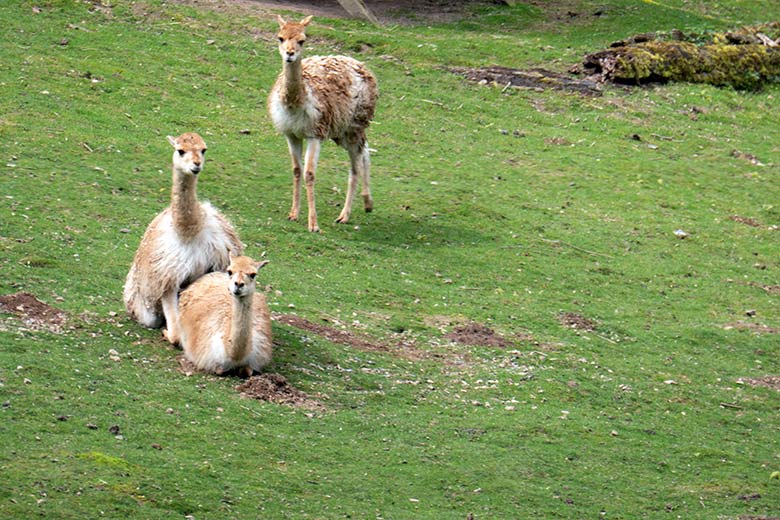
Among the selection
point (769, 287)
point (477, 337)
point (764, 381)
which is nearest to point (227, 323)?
point (477, 337)

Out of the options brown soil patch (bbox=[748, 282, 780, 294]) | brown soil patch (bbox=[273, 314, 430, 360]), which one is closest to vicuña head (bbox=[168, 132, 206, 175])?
brown soil patch (bbox=[273, 314, 430, 360])

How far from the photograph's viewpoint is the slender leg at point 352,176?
14.9m

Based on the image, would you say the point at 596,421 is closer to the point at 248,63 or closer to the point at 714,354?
the point at 714,354

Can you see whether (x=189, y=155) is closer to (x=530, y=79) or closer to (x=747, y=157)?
(x=747, y=157)

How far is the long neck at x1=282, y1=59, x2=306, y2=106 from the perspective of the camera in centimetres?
1383

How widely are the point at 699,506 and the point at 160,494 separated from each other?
153 inches

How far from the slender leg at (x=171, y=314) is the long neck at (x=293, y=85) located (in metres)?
4.25

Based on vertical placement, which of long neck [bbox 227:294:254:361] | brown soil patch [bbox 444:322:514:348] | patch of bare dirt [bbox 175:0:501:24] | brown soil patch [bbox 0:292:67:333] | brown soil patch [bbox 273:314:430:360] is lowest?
brown soil patch [bbox 444:322:514:348]

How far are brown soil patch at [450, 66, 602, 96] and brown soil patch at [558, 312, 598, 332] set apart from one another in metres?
8.28

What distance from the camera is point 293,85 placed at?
45.7 feet

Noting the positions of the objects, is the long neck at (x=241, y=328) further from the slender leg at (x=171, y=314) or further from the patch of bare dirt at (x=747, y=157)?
the patch of bare dirt at (x=747, y=157)

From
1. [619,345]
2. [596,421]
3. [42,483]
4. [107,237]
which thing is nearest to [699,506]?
[596,421]

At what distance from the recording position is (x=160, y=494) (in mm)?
7668

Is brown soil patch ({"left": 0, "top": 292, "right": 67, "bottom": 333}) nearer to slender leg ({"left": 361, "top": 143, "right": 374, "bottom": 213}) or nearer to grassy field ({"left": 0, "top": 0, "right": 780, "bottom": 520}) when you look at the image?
grassy field ({"left": 0, "top": 0, "right": 780, "bottom": 520})
